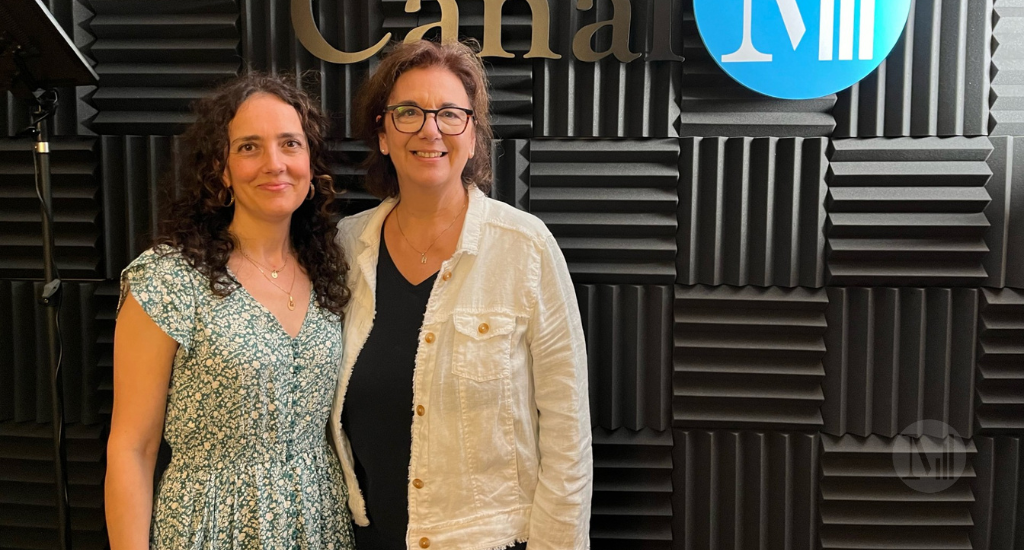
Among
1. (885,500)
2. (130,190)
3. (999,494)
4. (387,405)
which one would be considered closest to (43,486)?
(130,190)

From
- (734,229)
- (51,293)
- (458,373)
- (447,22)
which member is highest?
(447,22)

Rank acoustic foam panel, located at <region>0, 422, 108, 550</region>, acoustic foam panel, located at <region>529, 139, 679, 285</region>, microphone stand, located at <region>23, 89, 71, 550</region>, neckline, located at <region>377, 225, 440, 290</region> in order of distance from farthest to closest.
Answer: acoustic foam panel, located at <region>0, 422, 108, 550</region>
acoustic foam panel, located at <region>529, 139, 679, 285</region>
microphone stand, located at <region>23, 89, 71, 550</region>
neckline, located at <region>377, 225, 440, 290</region>

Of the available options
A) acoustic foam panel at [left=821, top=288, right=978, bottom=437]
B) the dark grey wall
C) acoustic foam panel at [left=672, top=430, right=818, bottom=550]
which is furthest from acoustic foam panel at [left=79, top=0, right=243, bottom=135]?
acoustic foam panel at [left=821, top=288, right=978, bottom=437]

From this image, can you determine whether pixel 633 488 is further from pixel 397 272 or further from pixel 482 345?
pixel 397 272

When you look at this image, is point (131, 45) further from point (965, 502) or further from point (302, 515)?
Result: point (965, 502)

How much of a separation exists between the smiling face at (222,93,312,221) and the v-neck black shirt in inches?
12.2

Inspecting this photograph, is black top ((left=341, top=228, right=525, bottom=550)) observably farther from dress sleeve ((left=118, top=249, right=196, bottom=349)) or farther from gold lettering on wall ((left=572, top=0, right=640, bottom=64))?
gold lettering on wall ((left=572, top=0, right=640, bottom=64))

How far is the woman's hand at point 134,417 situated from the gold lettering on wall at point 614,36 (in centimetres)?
141

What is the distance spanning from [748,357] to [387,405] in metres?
1.16

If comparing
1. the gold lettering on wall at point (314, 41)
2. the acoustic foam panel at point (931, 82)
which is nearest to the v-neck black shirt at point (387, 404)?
the gold lettering on wall at point (314, 41)

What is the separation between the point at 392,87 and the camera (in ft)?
5.73

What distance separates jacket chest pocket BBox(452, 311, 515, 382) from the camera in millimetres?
1667

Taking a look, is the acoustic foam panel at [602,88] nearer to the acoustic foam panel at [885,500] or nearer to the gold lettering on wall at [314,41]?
the gold lettering on wall at [314,41]

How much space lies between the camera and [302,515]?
1.64 meters
